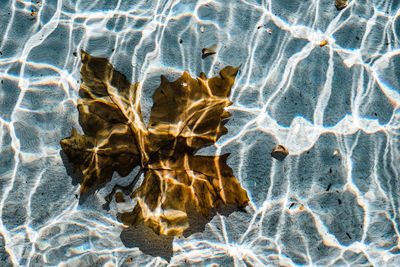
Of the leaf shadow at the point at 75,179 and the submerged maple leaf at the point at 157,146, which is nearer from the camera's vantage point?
the submerged maple leaf at the point at 157,146

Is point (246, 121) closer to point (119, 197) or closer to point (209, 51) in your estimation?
point (209, 51)

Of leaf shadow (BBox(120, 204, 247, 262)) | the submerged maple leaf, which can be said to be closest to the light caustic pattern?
leaf shadow (BBox(120, 204, 247, 262))

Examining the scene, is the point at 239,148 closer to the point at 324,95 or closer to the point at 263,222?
the point at 263,222

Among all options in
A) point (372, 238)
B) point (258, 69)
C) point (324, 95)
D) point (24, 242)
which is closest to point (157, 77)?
point (258, 69)

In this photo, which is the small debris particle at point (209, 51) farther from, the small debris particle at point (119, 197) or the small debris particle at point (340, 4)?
the small debris particle at point (119, 197)

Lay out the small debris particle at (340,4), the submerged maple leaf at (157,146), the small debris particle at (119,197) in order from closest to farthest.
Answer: the submerged maple leaf at (157,146) < the small debris particle at (119,197) < the small debris particle at (340,4)

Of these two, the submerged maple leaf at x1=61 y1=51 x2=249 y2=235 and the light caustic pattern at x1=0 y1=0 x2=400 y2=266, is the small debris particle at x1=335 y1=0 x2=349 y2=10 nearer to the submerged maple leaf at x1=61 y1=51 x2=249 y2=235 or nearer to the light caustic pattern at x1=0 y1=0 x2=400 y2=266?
the light caustic pattern at x1=0 y1=0 x2=400 y2=266

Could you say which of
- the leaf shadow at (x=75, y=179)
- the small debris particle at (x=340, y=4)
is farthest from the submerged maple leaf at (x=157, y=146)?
the small debris particle at (x=340, y=4)

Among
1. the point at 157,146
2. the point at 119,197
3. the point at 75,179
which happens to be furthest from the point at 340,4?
the point at 75,179
